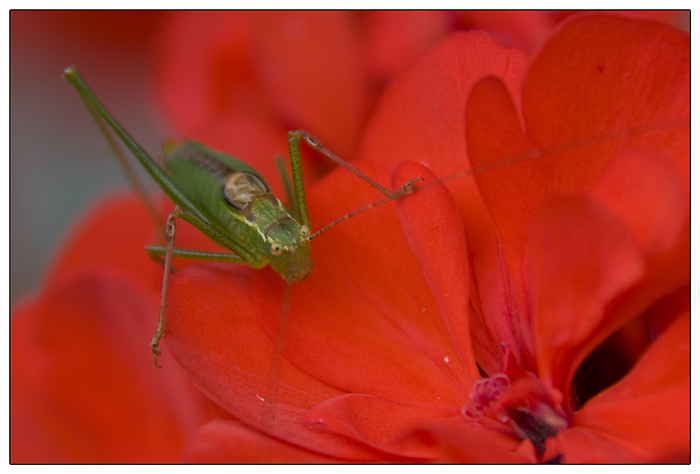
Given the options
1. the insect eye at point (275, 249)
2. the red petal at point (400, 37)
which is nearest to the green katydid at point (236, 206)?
the insect eye at point (275, 249)

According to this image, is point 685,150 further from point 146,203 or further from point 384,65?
point 146,203

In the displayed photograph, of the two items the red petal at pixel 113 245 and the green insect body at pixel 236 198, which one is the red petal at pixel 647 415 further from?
the red petal at pixel 113 245

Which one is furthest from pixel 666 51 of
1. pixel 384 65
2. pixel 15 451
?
pixel 15 451

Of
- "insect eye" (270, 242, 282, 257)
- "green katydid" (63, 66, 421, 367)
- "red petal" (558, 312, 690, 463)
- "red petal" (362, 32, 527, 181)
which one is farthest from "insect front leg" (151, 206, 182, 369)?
"red petal" (558, 312, 690, 463)

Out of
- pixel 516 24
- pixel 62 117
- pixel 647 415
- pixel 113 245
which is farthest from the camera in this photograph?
pixel 62 117

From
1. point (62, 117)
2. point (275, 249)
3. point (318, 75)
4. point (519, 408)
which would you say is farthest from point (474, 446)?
point (62, 117)

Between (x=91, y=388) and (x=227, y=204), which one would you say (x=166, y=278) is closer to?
(x=91, y=388)
